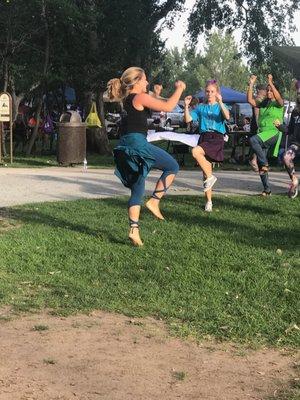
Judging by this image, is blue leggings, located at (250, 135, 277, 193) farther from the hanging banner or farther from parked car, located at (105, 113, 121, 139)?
parked car, located at (105, 113, 121, 139)

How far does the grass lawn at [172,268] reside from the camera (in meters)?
4.17

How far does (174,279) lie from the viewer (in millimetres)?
4965

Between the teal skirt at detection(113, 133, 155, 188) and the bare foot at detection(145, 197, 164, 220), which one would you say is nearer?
the teal skirt at detection(113, 133, 155, 188)

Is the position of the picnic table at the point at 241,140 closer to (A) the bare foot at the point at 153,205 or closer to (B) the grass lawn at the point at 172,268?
(B) the grass lawn at the point at 172,268

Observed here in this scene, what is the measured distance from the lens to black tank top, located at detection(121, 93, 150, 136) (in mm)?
6023

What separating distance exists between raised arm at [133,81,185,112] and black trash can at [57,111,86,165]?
29.6ft

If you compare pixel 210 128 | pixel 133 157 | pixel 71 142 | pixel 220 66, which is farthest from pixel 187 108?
pixel 220 66

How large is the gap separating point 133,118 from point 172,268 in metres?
1.64

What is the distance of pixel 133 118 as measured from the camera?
6.02 m

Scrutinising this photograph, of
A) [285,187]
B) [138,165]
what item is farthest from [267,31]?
[138,165]

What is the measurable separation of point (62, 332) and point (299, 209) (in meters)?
4.94

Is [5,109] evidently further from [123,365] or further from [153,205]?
[123,365]

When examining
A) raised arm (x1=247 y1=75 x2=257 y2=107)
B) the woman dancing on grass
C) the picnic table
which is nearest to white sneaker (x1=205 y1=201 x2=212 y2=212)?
the woman dancing on grass

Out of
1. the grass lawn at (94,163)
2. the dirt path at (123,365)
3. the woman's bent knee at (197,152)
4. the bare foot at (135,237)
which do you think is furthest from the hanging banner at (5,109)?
the dirt path at (123,365)
